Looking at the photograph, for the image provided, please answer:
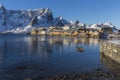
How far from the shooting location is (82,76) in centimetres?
3919

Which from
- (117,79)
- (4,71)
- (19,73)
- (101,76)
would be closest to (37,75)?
(19,73)

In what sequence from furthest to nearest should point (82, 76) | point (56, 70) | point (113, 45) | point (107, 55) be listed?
1. point (107, 55)
2. point (113, 45)
3. point (56, 70)
4. point (82, 76)

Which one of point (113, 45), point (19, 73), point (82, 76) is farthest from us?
point (113, 45)

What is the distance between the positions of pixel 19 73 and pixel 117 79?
16775 mm

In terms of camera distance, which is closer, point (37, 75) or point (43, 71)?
point (37, 75)

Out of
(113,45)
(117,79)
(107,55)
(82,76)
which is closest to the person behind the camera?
(117,79)

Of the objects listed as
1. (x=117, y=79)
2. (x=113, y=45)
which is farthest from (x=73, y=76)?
(x=113, y=45)

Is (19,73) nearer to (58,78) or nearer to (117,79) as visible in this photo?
(58,78)

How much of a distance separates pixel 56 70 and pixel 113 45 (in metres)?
19.2

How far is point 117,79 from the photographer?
120ft

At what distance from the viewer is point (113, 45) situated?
194 ft

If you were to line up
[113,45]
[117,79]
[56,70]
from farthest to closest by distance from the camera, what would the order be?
1. [113,45]
2. [56,70]
3. [117,79]

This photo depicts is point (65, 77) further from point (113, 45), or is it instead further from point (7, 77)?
point (113, 45)

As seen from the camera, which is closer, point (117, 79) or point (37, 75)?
point (117, 79)
